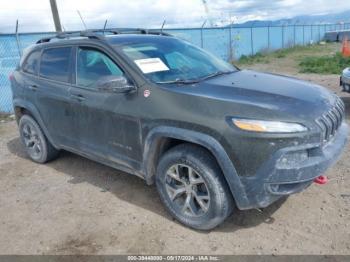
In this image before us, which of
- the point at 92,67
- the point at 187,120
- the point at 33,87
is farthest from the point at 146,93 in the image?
the point at 33,87

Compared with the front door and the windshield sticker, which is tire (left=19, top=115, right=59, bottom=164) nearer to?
the front door

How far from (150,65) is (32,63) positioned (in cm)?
222

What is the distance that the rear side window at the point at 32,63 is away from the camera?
5.03 m

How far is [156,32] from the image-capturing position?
4.89m

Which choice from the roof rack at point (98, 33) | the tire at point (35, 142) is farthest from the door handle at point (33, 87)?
the roof rack at point (98, 33)

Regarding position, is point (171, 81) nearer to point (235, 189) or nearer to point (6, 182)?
point (235, 189)

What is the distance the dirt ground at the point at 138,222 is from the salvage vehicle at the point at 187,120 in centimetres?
26

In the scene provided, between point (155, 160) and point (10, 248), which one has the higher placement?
point (155, 160)

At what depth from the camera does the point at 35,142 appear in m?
A: 5.39

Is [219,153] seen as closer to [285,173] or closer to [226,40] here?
[285,173]

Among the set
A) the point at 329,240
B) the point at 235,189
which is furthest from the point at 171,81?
the point at 329,240

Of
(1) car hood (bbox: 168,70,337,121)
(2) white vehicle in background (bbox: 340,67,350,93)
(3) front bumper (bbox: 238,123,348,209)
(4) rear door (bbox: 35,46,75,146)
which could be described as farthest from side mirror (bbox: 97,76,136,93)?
(2) white vehicle in background (bbox: 340,67,350,93)

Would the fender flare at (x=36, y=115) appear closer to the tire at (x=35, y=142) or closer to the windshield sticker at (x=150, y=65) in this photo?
the tire at (x=35, y=142)

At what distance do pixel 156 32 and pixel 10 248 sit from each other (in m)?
3.06
